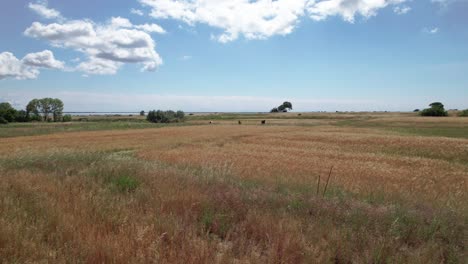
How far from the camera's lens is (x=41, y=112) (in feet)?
536

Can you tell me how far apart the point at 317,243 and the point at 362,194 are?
264 inches

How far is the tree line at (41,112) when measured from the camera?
145375 millimetres

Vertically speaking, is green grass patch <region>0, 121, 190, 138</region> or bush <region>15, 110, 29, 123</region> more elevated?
bush <region>15, 110, 29, 123</region>

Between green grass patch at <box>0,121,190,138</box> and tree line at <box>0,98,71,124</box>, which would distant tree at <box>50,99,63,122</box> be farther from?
green grass patch at <box>0,121,190,138</box>

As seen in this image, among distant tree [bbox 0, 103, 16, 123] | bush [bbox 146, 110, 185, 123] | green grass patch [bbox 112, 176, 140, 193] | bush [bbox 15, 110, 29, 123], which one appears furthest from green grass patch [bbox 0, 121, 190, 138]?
green grass patch [bbox 112, 176, 140, 193]

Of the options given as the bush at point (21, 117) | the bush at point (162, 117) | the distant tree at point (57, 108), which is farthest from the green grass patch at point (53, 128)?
the distant tree at point (57, 108)

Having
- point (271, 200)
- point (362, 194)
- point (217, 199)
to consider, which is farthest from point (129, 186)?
point (362, 194)

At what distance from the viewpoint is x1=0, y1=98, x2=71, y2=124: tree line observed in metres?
145

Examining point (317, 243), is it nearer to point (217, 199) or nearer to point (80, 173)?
point (217, 199)

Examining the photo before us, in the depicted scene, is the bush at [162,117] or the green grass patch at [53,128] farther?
the bush at [162,117]

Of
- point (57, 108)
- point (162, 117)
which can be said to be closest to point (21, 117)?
point (57, 108)

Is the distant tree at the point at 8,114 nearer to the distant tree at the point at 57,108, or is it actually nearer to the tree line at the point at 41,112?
the tree line at the point at 41,112

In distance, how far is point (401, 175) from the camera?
17.4 metres

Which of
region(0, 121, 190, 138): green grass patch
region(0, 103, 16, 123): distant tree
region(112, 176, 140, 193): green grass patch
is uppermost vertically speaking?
region(0, 103, 16, 123): distant tree
